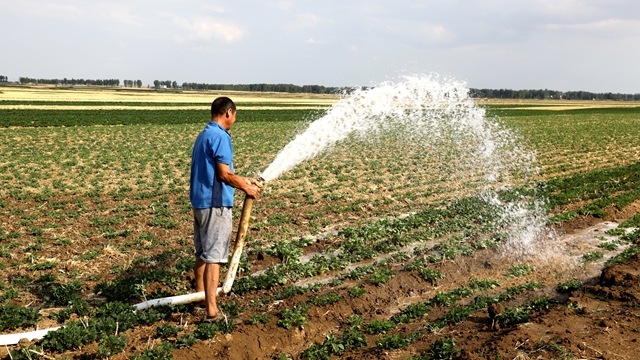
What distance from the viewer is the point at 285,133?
3978 centimetres

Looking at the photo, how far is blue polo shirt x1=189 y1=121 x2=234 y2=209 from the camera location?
5.75m

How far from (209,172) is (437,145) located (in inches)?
978

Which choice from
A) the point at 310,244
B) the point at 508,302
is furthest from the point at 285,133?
the point at 508,302

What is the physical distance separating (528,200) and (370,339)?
1023 cm

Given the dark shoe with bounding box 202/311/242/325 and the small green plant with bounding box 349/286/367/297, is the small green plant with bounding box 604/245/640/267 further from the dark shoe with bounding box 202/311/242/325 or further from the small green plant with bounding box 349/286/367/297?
the dark shoe with bounding box 202/311/242/325

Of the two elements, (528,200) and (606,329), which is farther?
(528,200)

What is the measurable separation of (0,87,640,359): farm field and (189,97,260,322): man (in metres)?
0.68

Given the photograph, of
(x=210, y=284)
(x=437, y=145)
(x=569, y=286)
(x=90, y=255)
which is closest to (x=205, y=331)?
(x=210, y=284)

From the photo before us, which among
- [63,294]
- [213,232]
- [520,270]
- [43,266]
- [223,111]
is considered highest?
[223,111]

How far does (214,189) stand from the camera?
5859 millimetres

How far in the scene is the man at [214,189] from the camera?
227 inches

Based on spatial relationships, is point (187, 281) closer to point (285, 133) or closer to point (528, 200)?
Answer: point (528, 200)

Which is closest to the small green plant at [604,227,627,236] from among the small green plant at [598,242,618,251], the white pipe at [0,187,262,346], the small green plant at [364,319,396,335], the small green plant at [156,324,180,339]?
the small green plant at [598,242,618,251]

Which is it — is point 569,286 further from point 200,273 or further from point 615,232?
point 200,273
